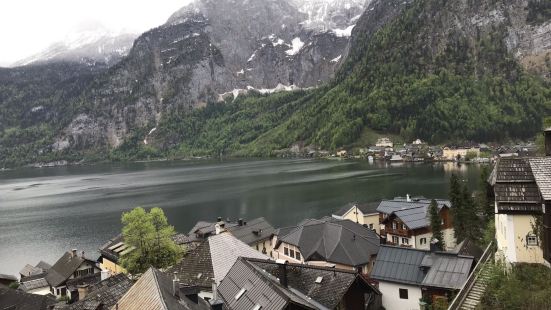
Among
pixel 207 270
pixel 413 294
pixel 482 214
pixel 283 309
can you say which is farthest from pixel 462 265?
pixel 482 214

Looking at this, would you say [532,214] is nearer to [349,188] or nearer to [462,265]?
[462,265]

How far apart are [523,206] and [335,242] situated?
2866cm

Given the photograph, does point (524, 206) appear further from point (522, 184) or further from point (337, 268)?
point (337, 268)

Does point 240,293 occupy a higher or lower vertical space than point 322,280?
higher

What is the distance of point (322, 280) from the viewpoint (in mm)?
29453

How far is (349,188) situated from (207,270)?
3780 inches

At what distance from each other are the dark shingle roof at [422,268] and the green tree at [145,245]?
26151 millimetres

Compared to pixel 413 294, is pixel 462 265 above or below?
above

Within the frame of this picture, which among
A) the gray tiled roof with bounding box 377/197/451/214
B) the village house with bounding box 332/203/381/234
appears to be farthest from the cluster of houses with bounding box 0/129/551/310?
the village house with bounding box 332/203/381/234

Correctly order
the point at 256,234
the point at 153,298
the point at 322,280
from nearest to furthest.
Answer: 1. the point at 153,298
2. the point at 322,280
3. the point at 256,234

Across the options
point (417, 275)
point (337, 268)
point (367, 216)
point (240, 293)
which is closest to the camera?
point (240, 293)

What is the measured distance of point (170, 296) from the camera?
21.0 metres

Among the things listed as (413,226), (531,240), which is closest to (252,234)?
(413,226)

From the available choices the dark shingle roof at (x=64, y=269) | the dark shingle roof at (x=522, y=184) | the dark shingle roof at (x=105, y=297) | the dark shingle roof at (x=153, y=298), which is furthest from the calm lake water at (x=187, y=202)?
the dark shingle roof at (x=522, y=184)
